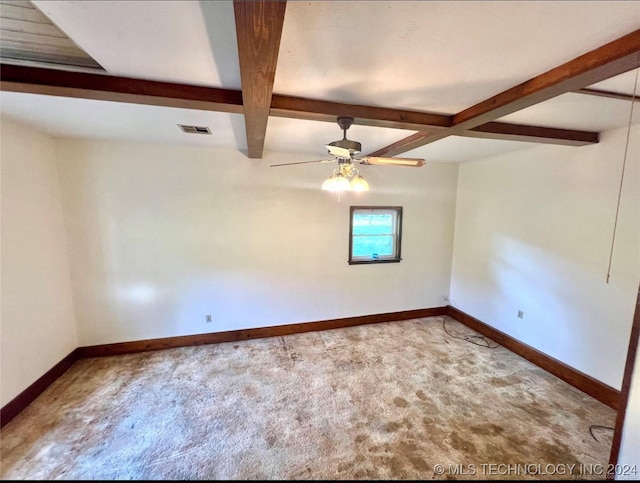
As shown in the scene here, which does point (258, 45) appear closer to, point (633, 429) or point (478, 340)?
point (633, 429)

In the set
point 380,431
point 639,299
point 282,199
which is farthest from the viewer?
point 282,199

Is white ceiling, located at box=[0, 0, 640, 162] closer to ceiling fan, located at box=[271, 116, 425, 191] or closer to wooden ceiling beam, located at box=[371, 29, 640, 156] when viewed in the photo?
wooden ceiling beam, located at box=[371, 29, 640, 156]

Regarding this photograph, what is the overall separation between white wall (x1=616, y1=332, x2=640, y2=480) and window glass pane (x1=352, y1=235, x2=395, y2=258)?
292 cm

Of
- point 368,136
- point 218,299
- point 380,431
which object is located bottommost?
point 380,431

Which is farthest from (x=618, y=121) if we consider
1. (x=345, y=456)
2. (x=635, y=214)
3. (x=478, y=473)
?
(x=345, y=456)

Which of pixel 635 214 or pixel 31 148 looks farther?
pixel 31 148

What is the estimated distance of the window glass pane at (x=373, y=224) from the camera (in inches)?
160

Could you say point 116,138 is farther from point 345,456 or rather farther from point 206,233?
point 345,456

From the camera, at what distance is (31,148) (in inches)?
99.8

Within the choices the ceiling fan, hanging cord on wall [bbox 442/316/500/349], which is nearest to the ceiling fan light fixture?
the ceiling fan

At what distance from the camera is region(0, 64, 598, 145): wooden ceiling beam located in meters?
1.48

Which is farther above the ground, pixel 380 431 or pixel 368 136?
pixel 368 136

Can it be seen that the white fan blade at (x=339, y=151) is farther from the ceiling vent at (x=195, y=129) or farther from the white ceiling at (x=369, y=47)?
the ceiling vent at (x=195, y=129)

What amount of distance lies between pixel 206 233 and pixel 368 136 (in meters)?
2.29
